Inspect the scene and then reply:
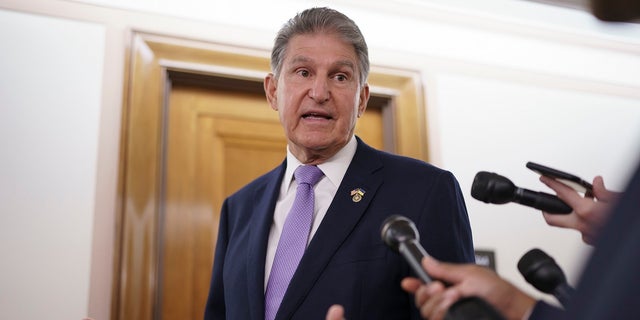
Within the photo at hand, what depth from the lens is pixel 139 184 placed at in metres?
2.61

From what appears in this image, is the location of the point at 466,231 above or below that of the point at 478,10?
below

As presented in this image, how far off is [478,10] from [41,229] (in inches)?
Answer: 97.4

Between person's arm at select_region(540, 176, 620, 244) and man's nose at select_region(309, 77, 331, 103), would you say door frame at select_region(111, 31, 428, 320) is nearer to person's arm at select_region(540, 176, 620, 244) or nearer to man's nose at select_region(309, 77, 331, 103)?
man's nose at select_region(309, 77, 331, 103)

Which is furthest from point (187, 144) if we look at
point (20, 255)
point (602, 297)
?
point (602, 297)

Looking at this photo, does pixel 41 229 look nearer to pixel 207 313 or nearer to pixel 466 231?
pixel 207 313

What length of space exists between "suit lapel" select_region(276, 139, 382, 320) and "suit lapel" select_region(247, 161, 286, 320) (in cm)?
11

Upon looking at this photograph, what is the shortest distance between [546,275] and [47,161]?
2.17 meters

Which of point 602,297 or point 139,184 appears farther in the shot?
point 139,184

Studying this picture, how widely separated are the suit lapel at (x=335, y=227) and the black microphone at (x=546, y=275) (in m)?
0.63

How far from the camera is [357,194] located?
5.37ft

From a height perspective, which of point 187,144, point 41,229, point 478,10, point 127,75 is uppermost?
point 478,10

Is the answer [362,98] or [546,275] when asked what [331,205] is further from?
[546,275]

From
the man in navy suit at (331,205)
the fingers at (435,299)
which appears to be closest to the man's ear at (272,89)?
the man in navy suit at (331,205)

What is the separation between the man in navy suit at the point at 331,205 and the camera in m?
1.49
